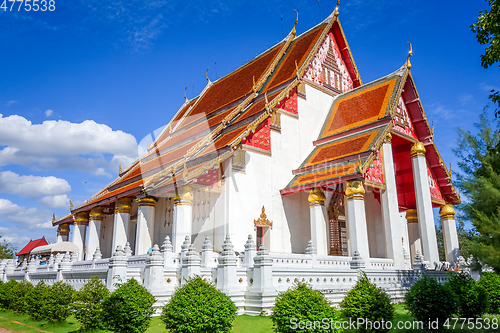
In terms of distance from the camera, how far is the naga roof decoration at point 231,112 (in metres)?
14.8

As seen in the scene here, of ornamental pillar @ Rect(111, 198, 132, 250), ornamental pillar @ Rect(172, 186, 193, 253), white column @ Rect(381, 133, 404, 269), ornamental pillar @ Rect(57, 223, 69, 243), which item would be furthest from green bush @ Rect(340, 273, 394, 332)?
ornamental pillar @ Rect(57, 223, 69, 243)

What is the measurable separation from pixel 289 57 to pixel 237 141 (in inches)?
337

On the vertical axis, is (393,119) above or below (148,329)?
above

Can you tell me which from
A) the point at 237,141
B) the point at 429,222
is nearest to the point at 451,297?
the point at 237,141

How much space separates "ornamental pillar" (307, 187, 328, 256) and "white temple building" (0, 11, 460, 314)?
1.5 inches

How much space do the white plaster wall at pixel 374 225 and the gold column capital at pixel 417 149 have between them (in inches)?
99.1

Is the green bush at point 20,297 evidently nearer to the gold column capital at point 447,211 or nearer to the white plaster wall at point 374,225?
the white plaster wall at point 374,225

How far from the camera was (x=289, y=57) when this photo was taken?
68.4 ft

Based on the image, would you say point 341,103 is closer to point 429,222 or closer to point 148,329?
point 429,222

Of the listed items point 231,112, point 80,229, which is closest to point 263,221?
point 231,112

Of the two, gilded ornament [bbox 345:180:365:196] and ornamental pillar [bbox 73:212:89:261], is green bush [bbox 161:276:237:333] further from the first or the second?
ornamental pillar [bbox 73:212:89:261]

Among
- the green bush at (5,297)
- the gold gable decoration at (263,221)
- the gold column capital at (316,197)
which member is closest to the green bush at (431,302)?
the gold column capital at (316,197)

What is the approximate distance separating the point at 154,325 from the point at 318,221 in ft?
27.6

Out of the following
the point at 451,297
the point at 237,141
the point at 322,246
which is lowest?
the point at 451,297
